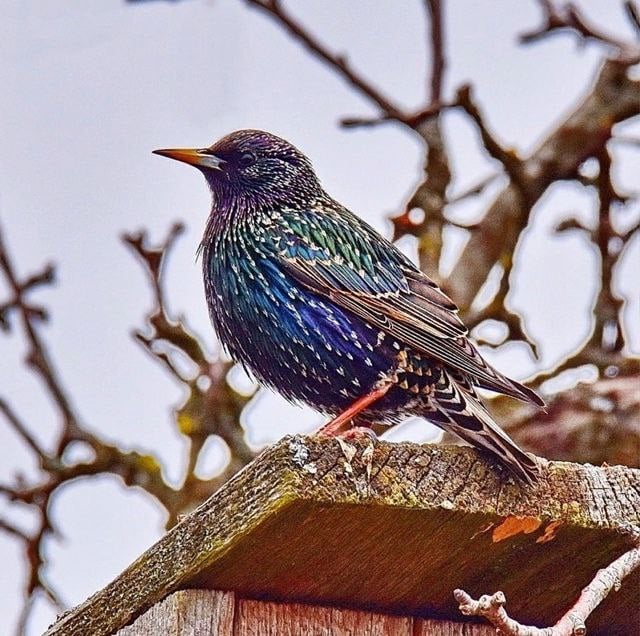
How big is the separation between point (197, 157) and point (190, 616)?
137cm

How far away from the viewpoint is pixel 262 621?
260cm

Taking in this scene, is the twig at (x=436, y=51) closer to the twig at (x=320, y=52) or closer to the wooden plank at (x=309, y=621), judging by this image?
the twig at (x=320, y=52)

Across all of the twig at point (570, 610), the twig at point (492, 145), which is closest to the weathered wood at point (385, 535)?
the twig at point (570, 610)

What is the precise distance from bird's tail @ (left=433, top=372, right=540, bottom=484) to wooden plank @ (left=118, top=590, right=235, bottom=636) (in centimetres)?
51

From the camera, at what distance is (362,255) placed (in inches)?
132

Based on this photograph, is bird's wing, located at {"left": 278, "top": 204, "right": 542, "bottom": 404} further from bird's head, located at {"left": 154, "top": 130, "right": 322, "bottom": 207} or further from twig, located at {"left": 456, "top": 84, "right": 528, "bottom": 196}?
twig, located at {"left": 456, "top": 84, "right": 528, "bottom": 196}

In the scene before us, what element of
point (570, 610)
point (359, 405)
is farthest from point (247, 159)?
point (570, 610)

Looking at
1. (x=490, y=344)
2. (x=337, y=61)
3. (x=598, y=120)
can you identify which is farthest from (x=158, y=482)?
(x=598, y=120)

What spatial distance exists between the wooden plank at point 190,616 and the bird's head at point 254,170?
121cm

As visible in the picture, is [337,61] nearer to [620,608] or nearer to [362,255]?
[362,255]

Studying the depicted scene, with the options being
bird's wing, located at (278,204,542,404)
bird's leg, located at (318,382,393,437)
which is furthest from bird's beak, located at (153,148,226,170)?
A: bird's leg, located at (318,382,393,437)

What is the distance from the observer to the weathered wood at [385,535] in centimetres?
235

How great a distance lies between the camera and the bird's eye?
3670 millimetres

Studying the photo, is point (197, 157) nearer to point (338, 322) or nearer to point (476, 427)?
point (338, 322)
